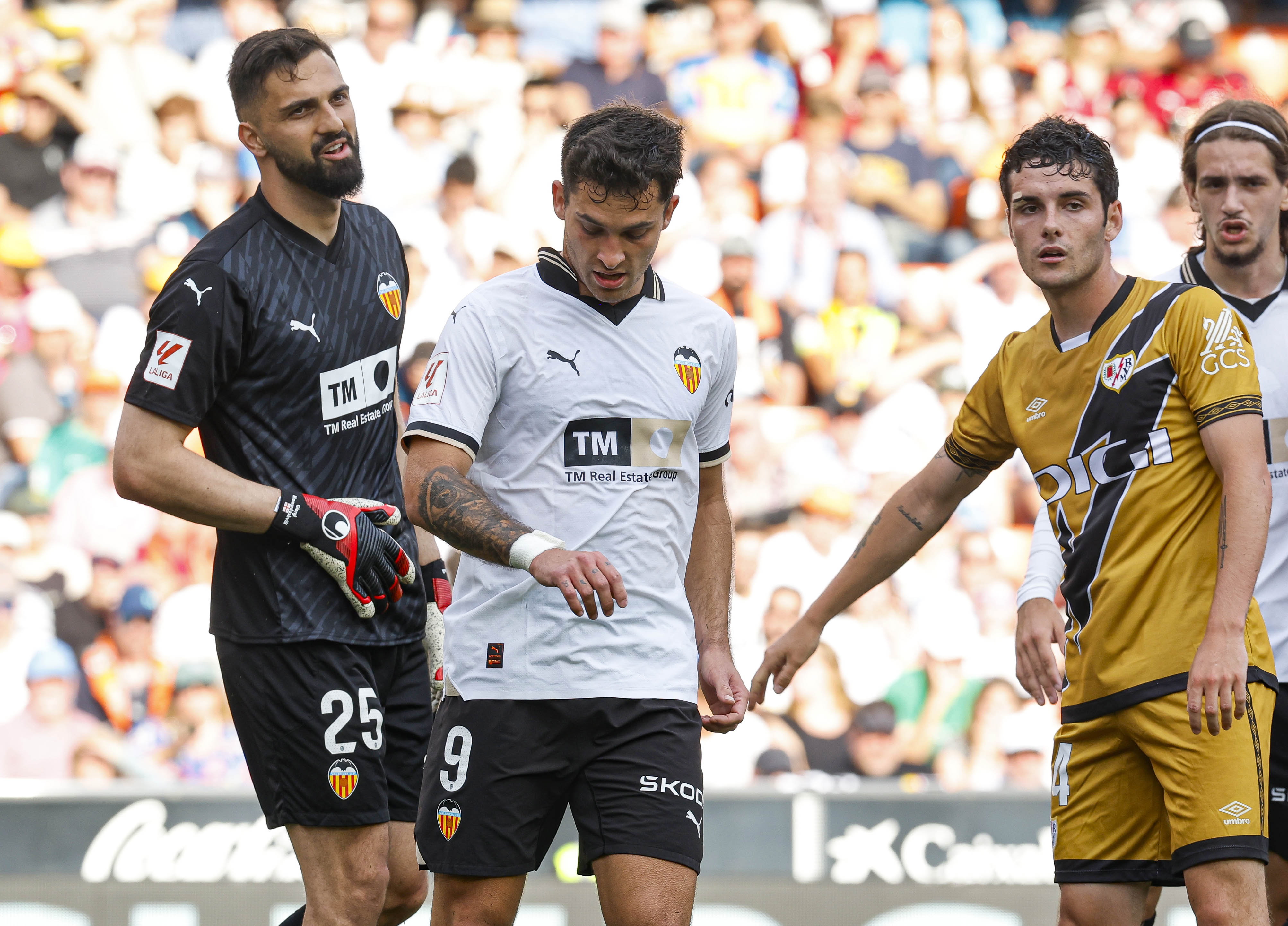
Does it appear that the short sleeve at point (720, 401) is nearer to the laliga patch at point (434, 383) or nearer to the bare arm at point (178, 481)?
the laliga patch at point (434, 383)

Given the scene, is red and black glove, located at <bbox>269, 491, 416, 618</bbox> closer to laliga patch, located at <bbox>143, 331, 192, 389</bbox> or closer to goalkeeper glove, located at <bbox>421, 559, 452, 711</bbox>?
goalkeeper glove, located at <bbox>421, 559, 452, 711</bbox>

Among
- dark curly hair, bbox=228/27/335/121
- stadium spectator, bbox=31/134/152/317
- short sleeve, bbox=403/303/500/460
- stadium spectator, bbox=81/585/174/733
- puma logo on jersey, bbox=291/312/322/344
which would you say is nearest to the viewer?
A: short sleeve, bbox=403/303/500/460

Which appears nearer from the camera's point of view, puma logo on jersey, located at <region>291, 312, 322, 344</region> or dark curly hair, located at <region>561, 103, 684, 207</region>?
dark curly hair, located at <region>561, 103, 684, 207</region>

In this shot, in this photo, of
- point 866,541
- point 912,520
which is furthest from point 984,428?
point 866,541

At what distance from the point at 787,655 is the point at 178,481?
5.64 ft

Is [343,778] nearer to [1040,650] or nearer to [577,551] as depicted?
[577,551]

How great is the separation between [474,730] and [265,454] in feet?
3.22

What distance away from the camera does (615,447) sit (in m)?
3.57

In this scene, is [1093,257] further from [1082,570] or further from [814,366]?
[814,366]

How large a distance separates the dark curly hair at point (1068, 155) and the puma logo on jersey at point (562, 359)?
4.12 feet

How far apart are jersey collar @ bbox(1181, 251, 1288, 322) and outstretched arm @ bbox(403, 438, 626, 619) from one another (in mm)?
2127

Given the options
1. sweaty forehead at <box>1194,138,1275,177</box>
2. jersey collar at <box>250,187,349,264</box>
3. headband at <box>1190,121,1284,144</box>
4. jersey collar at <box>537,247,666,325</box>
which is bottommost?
jersey collar at <box>537,247,666,325</box>

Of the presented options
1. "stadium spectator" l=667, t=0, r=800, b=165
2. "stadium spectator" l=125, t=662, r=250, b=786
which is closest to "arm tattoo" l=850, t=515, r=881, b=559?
"stadium spectator" l=125, t=662, r=250, b=786

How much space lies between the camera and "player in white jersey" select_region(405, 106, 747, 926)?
3.43 m
